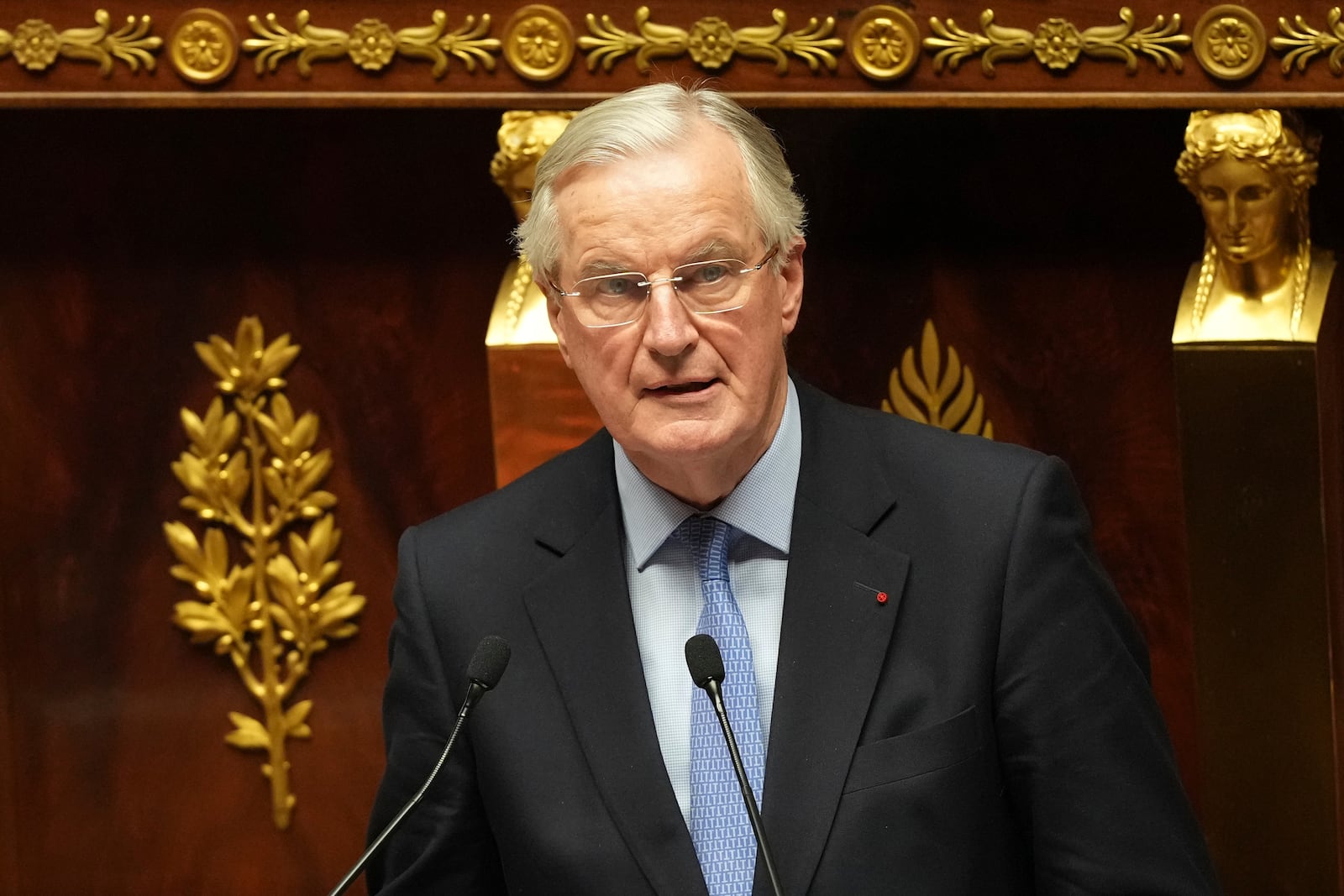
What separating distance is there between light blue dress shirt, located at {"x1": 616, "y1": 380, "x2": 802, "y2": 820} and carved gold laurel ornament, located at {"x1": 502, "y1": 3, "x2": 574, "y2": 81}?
0.61 metres

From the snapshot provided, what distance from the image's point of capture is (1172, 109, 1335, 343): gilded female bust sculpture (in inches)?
82.4

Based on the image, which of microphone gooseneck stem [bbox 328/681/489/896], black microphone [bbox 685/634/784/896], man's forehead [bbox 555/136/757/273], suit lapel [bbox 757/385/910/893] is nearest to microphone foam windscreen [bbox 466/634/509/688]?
microphone gooseneck stem [bbox 328/681/489/896]

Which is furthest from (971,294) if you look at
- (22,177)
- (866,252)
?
(22,177)

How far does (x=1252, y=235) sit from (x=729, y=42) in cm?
63

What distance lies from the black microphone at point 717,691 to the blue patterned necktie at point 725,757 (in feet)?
0.60

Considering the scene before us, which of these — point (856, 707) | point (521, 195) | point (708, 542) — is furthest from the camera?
point (521, 195)

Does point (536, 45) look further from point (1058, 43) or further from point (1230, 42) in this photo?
point (1230, 42)

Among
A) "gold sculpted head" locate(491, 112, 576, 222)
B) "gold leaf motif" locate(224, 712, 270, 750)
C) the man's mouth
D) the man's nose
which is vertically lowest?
"gold leaf motif" locate(224, 712, 270, 750)

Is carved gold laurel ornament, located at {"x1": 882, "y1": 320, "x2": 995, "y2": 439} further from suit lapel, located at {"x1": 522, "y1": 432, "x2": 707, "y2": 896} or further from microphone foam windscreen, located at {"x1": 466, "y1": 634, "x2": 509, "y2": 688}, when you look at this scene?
microphone foam windscreen, located at {"x1": 466, "y1": 634, "x2": 509, "y2": 688}

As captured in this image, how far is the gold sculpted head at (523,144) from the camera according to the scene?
221cm

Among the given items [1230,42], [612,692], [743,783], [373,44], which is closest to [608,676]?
[612,692]

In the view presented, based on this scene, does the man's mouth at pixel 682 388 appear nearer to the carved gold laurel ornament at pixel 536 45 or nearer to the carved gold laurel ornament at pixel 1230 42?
the carved gold laurel ornament at pixel 536 45

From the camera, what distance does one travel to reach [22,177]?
249cm

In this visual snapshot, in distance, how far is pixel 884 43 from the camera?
2127mm
